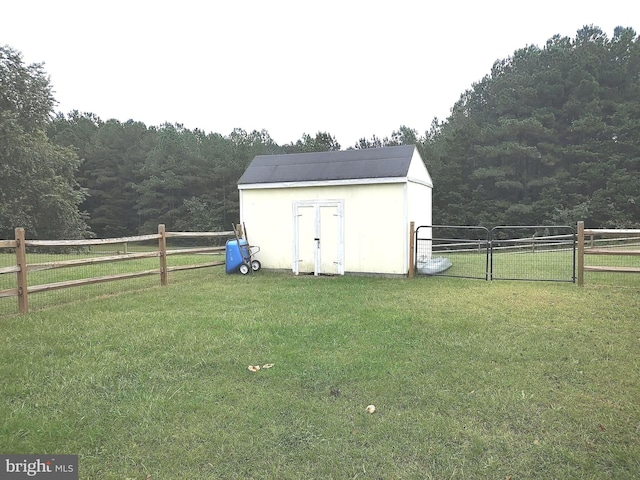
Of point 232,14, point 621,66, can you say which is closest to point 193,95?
point 232,14

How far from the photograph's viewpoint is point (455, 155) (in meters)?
31.1

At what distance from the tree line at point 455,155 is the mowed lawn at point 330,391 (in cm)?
2251

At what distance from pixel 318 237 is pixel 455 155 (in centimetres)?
2383

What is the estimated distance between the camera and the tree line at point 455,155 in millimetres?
24250

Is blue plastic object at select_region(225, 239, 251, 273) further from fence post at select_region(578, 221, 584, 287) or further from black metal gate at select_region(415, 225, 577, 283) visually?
fence post at select_region(578, 221, 584, 287)

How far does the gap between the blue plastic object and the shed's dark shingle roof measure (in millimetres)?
1787

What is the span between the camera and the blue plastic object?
411 inches

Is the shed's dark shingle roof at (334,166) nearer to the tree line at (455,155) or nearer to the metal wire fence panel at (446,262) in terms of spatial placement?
the metal wire fence panel at (446,262)

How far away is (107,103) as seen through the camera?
46.4 meters

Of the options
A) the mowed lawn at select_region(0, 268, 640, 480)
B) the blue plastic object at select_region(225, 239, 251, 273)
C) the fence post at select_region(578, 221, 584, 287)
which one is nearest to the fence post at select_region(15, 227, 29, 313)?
the mowed lawn at select_region(0, 268, 640, 480)

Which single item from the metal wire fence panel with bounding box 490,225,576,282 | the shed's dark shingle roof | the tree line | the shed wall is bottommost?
the metal wire fence panel with bounding box 490,225,576,282

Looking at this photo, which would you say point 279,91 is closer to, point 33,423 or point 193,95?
point 193,95

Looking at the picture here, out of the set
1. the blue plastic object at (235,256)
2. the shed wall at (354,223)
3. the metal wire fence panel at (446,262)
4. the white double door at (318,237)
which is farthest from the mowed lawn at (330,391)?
the blue plastic object at (235,256)

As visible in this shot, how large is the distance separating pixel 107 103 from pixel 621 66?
4763cm
